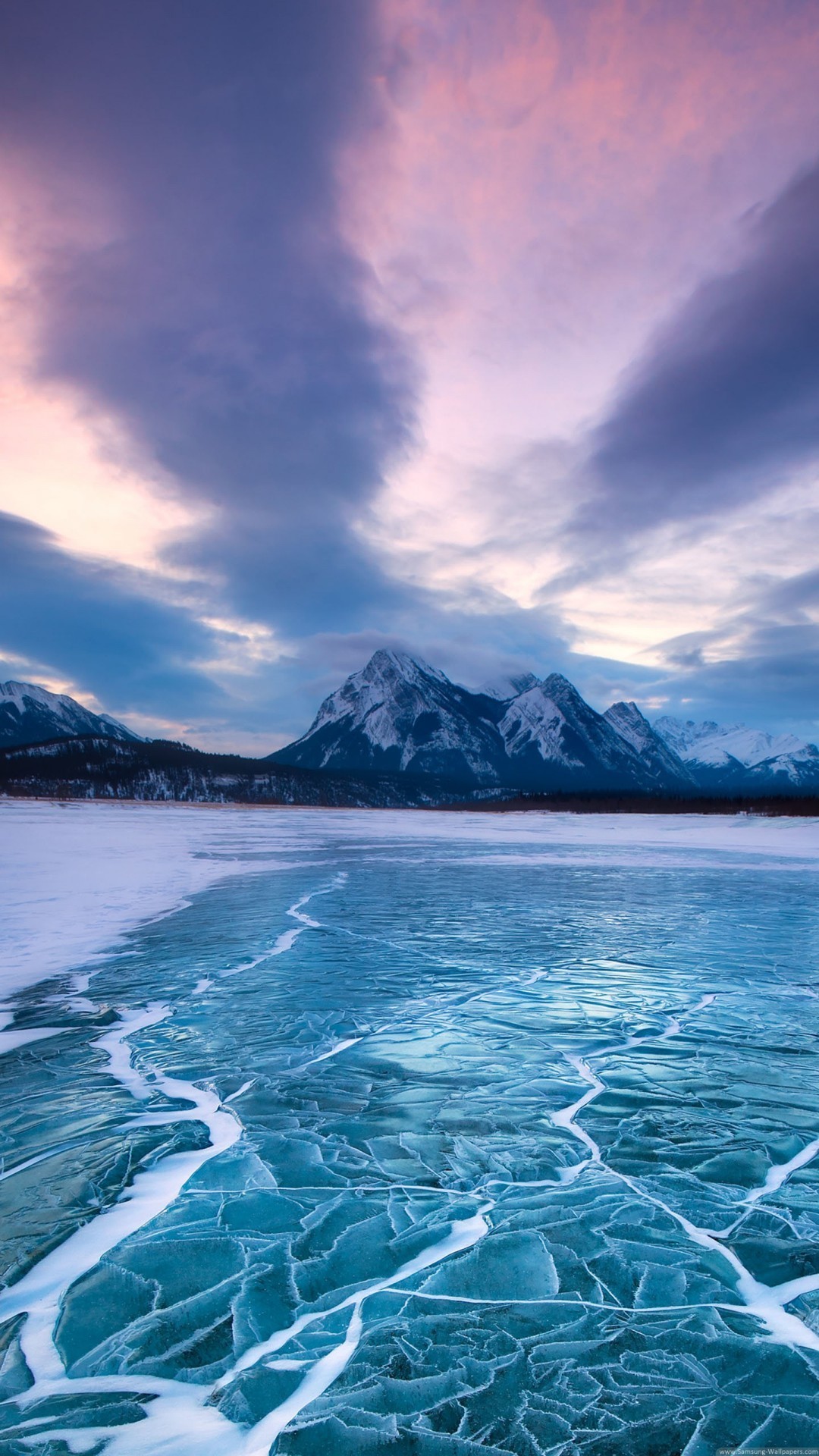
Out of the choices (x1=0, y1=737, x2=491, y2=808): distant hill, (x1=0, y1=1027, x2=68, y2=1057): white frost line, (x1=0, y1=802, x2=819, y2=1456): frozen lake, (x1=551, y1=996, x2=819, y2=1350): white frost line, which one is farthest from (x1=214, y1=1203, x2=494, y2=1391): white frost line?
(x1=0, y1=737, x2=491, y2=808): distant hill

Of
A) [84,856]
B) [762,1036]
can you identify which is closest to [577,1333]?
[762,1036]

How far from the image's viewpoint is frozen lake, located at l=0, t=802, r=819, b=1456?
267 cm

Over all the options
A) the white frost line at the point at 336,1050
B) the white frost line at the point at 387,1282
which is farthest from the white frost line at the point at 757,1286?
the white frost line at the point at 336,1050

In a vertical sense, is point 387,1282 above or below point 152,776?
below

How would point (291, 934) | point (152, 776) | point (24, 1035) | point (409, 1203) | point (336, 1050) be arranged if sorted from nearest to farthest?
point (409, 1203) → point (336, 1050) → point (24, 1035) → point (291, 934) → point (152, 776)

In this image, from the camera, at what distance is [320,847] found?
32750 mm

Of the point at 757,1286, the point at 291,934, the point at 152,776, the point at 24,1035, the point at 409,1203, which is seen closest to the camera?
the point at 757,1286

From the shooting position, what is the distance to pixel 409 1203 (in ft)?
13.2

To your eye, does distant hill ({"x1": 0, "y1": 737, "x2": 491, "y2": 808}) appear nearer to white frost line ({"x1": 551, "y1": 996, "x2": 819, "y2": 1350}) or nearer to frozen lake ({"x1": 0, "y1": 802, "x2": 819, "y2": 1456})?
frozen lake ({"x1": 0, "y1": 802, "x2": 819, "y2": 1456})

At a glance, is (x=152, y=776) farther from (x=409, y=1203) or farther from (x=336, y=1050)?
(x=409, y=1203)

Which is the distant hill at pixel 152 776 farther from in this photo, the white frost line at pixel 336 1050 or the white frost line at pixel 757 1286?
the white frost line at pixel 757 1286

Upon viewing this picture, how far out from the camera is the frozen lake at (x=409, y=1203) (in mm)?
2670

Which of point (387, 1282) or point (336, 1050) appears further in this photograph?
point (336, 1050)

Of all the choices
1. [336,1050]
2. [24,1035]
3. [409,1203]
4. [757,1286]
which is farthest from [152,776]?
[757,1286]
